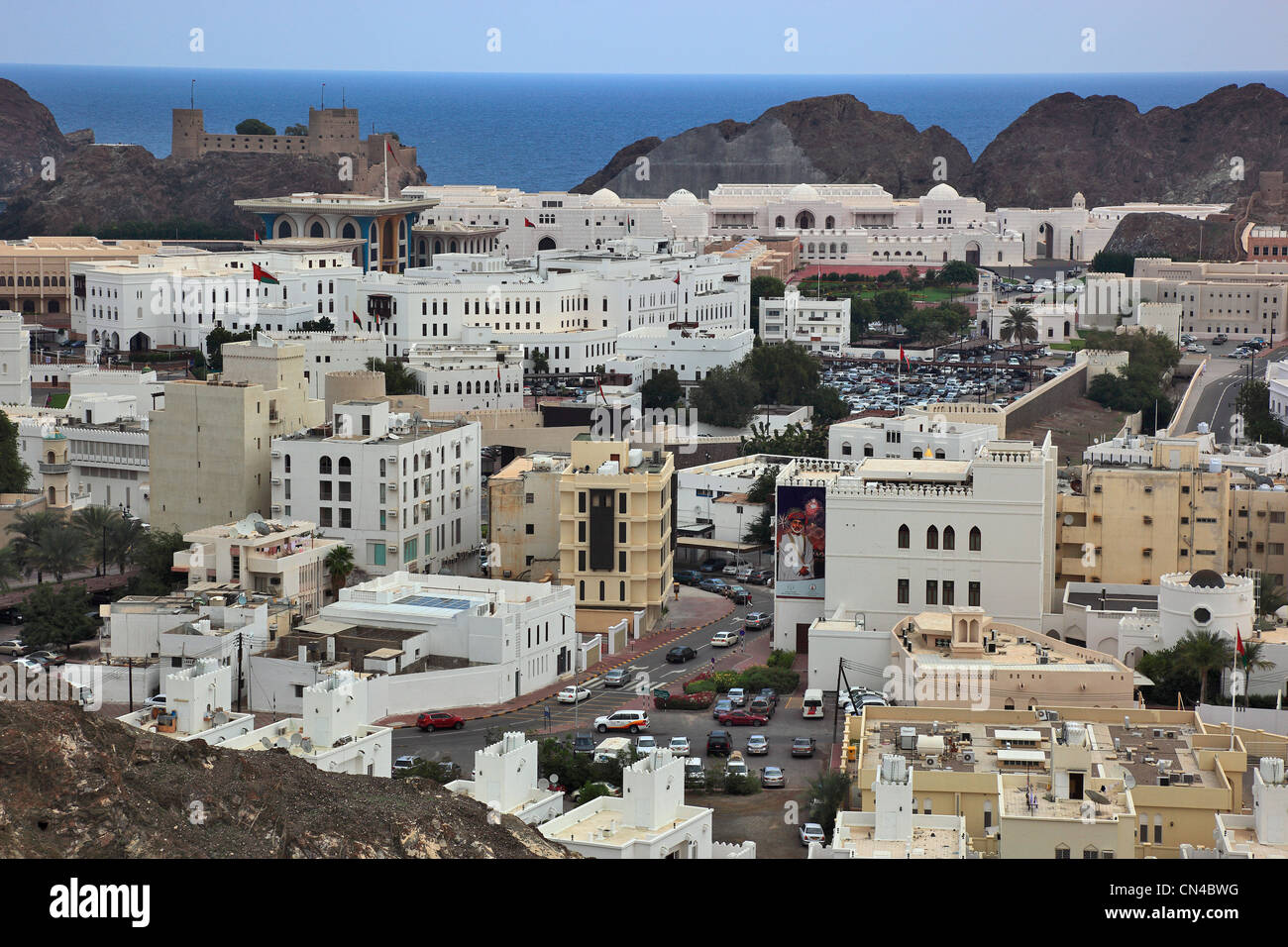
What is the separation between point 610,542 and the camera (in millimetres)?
38750

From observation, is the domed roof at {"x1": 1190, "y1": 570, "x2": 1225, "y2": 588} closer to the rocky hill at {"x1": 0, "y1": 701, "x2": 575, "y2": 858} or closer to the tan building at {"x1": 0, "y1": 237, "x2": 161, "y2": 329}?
the rocky hill at {"x1": 0, "y1": 701, "x2": 575, "y2": 858}

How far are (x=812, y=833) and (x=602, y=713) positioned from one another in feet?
26.5

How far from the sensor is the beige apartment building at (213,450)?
42812 mm

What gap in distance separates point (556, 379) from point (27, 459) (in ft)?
67.1

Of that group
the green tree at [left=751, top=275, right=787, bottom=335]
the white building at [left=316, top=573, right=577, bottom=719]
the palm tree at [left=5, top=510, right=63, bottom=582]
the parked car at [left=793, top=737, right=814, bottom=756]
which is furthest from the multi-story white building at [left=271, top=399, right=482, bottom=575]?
the green tree at [left=751, top=275, right=787, bottom=335]

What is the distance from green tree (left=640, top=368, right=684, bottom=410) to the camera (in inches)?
2453

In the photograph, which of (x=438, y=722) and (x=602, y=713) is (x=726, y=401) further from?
(x=438, y=722)

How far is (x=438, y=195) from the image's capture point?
104m

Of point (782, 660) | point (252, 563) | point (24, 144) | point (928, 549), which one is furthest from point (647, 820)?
point (24, 144)

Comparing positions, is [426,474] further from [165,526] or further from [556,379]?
[556,379]

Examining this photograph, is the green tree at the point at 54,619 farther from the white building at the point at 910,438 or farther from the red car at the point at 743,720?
the white building at the point at 910,438

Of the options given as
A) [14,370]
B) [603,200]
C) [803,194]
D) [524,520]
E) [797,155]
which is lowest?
[524,520]

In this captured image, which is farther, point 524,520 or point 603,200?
point 603,200
